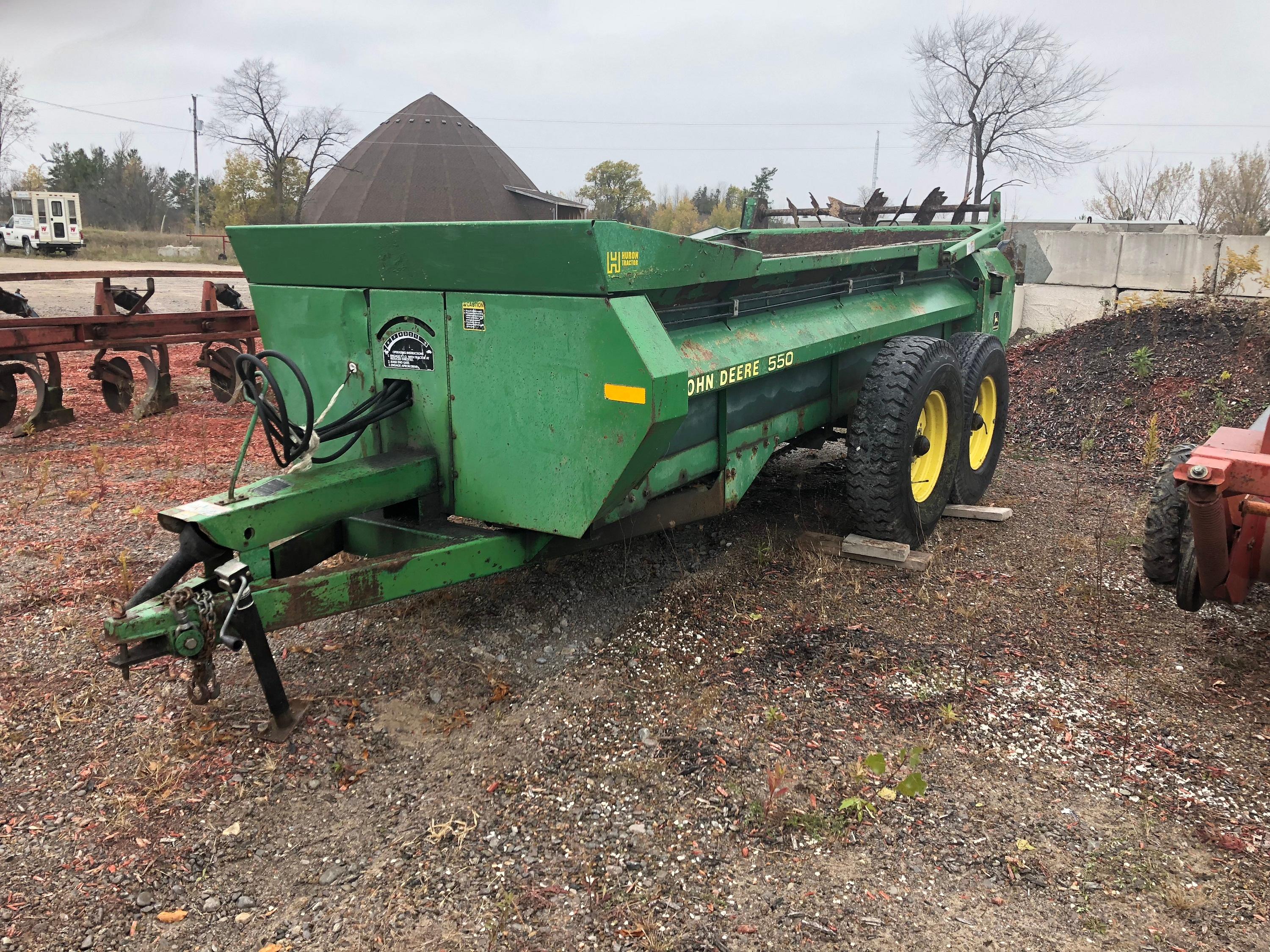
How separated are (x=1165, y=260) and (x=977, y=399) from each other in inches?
248

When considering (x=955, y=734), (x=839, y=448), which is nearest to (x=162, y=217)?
(x=839, y=448)

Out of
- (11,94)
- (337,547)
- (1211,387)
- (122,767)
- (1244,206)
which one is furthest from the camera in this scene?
(11,94)

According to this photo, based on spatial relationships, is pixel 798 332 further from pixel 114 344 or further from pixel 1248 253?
pixel 1248 253

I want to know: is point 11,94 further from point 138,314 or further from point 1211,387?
point 1211,387

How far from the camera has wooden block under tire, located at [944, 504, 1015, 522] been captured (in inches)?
210

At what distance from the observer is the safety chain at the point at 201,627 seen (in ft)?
8.91

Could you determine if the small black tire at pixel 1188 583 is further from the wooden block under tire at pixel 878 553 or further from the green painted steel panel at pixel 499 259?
the green painted steel panel at pixel 499 259

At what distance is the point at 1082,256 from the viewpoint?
10930 mm

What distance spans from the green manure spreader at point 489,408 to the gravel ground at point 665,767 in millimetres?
398

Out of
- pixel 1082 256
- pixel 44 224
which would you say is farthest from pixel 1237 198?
pixel 44 224

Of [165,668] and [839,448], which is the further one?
[839,448]

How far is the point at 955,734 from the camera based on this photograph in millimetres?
A: 3160

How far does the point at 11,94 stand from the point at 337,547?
5388 cm

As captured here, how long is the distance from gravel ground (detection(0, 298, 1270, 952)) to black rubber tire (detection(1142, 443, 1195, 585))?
13.0 inches
